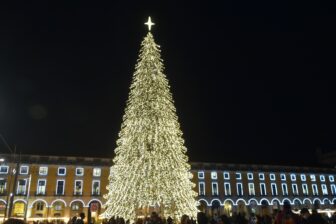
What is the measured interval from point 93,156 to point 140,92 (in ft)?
121

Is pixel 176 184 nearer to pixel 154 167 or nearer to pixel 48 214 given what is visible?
pixel 154 167

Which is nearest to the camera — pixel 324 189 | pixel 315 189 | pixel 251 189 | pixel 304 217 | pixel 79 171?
→ pixel 304 217

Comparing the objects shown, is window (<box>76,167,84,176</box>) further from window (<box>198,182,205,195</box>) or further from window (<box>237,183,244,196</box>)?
window (<box>237,183,244,196</box>)

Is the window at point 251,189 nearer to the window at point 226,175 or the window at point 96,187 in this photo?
the window at point 226,175

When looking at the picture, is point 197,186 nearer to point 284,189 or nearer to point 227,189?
point 227,189

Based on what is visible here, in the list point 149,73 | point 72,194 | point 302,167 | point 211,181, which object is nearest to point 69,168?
point 72,194

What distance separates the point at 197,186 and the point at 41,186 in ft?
85.5

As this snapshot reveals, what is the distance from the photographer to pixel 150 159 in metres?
21.6

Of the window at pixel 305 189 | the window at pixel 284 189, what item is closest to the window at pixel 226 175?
the window at pixel 284 189

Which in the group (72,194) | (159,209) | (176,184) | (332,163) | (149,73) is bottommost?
(159,209)

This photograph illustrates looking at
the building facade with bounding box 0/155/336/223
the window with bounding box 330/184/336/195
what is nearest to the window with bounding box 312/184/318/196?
the building facade with bounding box 0/155/336/223

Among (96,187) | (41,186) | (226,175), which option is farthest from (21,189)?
(226,175)

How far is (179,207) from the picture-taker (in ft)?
70.2

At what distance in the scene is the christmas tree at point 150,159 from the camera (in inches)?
837
